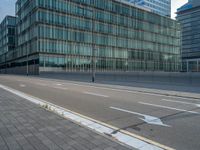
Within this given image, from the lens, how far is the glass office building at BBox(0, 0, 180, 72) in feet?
198

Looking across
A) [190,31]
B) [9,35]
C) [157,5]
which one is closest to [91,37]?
[9,35]

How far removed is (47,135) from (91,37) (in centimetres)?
6558

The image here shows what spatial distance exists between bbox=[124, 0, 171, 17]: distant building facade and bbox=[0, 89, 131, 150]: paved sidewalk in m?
115

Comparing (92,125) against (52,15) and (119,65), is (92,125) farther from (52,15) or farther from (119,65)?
(119,65)

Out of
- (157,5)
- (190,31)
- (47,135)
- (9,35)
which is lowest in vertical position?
(47,135)

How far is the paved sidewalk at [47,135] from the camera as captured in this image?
4.34m

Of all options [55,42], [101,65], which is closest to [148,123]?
[55,42]

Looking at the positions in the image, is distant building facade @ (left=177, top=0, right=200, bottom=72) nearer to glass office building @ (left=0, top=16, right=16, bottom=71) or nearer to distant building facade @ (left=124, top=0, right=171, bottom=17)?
distant building facade @ (left=124, top=0, right=171, bottom=17)

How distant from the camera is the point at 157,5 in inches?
4737

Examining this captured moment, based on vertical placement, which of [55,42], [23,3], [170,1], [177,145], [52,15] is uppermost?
[170,1]

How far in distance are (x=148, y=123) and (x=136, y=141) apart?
6.05ft

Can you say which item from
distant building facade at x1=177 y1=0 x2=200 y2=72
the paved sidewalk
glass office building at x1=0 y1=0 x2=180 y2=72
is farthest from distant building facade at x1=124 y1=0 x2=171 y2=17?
the paved sidewalk

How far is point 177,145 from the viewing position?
4.70 meters

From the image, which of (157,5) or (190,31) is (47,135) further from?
(157,5)
